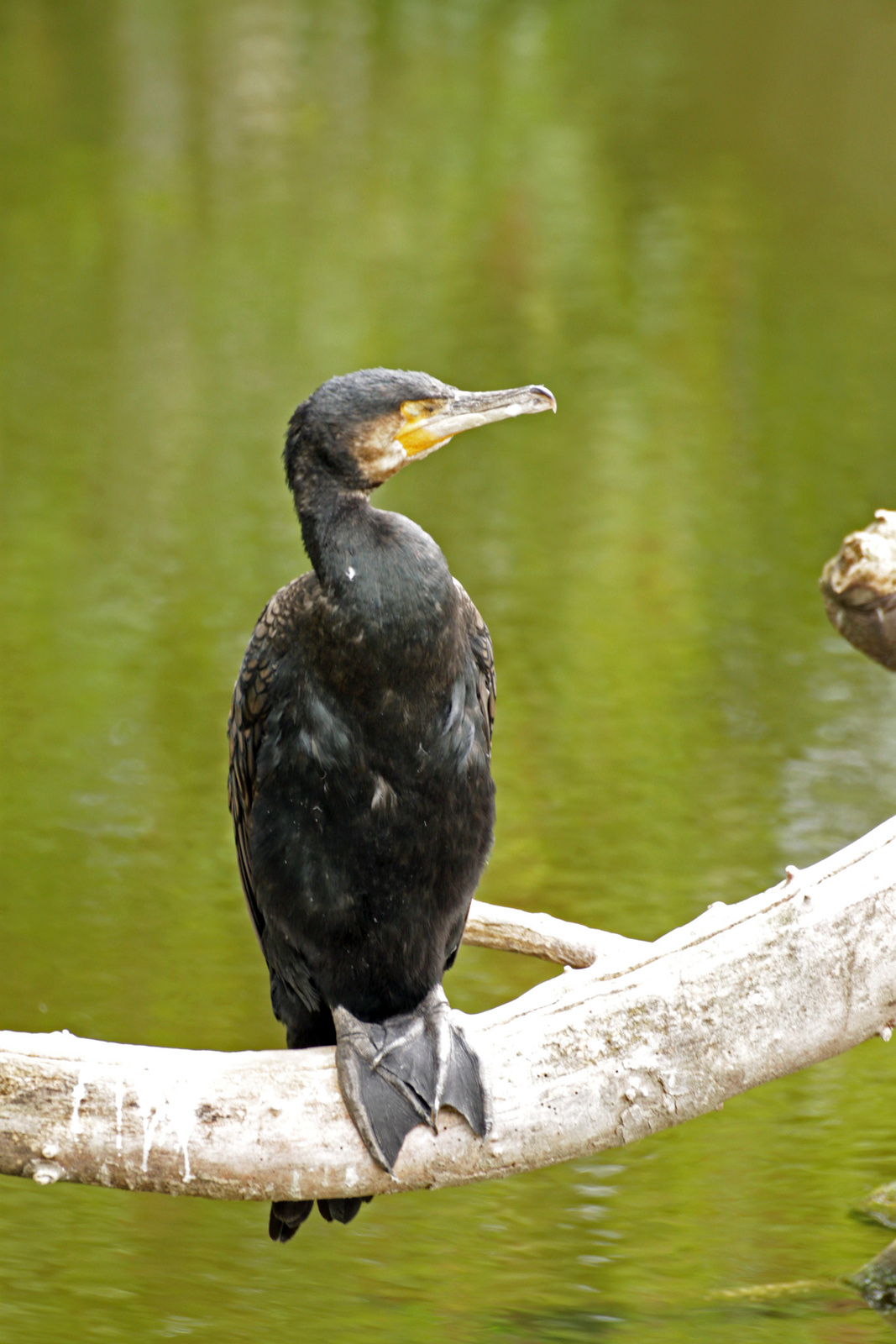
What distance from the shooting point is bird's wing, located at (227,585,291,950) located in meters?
3.54

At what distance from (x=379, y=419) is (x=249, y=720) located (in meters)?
0.69

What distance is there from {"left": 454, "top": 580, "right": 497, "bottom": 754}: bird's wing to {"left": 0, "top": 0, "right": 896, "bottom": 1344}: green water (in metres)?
1.89

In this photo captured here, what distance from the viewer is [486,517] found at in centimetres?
1130

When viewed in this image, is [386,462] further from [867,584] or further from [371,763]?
[867,584]

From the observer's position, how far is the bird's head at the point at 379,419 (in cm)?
326

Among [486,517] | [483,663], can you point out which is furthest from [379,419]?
[486,517]

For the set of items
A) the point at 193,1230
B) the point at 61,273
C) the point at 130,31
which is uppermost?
the point at 130,31

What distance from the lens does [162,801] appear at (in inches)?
317

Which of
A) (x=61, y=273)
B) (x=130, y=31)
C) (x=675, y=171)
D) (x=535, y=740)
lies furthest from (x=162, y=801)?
(x=130, y=31)

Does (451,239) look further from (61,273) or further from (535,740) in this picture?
(535,740)

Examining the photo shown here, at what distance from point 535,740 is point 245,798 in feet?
16.1

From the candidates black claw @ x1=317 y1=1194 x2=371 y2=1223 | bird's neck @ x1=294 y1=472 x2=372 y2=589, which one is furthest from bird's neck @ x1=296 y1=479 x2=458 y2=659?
black claw @ x1=317 y1=1194 x2=371 y2=1223

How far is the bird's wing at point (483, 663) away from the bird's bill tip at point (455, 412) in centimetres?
38

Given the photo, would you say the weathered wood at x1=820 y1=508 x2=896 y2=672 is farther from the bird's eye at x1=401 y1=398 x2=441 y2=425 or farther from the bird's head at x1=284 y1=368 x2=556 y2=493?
the bird's eye at x1=401 y1=398 x2=441 y2=425
